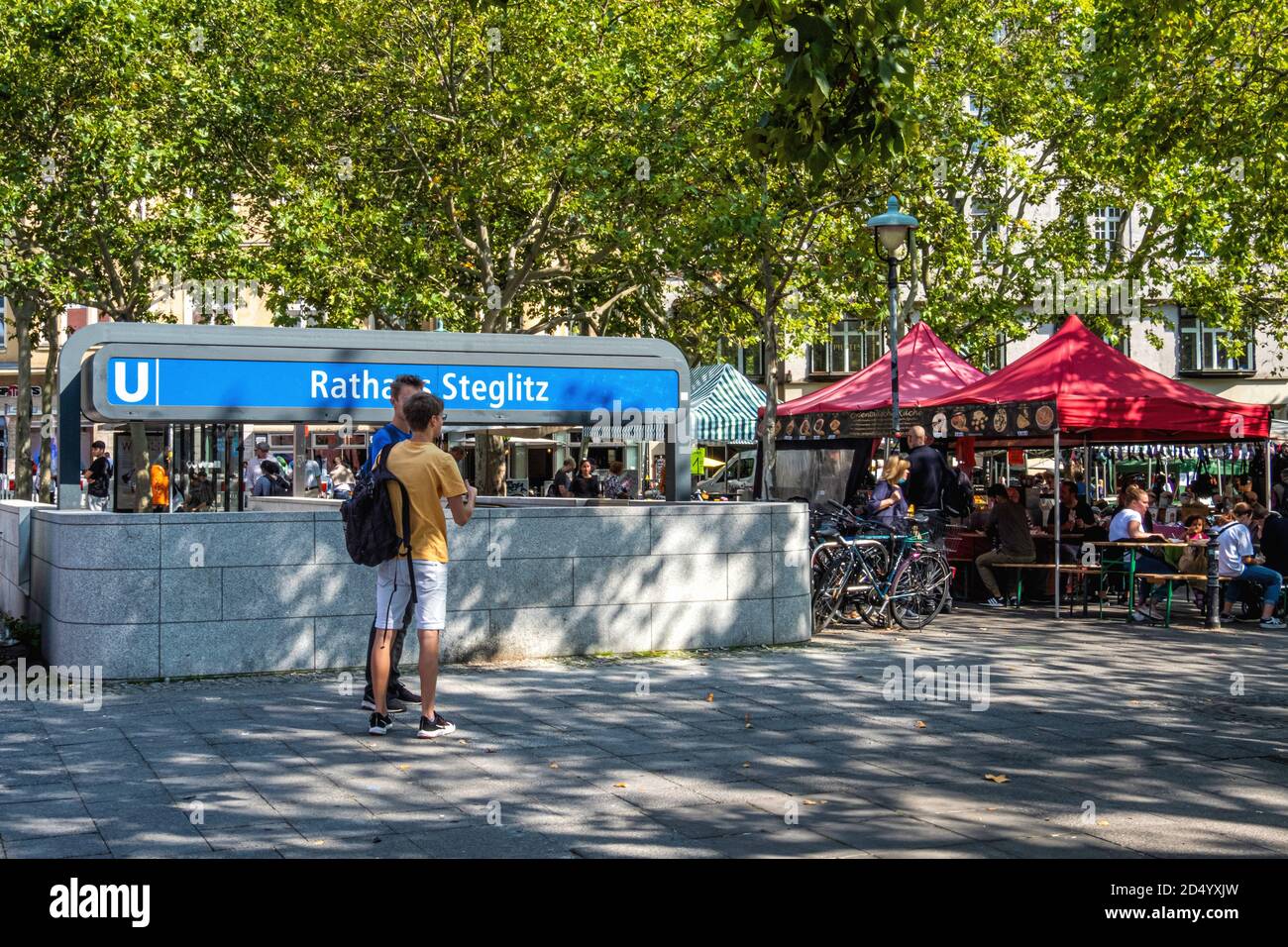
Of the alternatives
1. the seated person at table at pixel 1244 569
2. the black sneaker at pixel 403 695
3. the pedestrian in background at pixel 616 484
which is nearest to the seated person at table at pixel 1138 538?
the seated person at table at pixel 1244 569

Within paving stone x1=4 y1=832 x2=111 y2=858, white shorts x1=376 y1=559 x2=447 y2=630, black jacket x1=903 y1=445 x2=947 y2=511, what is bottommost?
paving stone x1=4 y1=832 x2=111 y2=858

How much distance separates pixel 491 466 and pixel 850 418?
11.1m

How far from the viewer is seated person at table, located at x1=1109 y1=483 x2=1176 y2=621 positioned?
13914 mm

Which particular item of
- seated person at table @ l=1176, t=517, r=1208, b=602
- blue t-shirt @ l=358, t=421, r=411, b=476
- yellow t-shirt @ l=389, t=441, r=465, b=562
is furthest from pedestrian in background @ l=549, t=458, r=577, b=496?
yellow t-shirt @ l=389, t=441, r=465, b=562

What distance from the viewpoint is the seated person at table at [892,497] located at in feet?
44.2

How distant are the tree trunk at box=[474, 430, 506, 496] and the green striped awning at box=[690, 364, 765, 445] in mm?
3863

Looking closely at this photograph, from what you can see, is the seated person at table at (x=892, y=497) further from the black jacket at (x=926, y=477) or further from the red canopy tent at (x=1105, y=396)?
the red canopy tent at (x=1105, y=396)

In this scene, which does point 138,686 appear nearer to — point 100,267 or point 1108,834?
point 1108,834

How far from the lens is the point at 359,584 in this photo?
31.0 ft

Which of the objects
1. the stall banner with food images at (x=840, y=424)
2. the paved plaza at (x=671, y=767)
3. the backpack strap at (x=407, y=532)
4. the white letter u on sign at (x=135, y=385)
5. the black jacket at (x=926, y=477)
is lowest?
the paved plaza at (x=671, y=767)

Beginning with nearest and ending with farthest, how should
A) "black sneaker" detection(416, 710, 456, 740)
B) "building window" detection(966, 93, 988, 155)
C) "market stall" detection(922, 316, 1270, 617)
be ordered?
"black sneaker" detection(416, 710, 456, 740), "market stall" detection(922, 316, 1270, 617), "building window" detection(966, 93, 988, 155)

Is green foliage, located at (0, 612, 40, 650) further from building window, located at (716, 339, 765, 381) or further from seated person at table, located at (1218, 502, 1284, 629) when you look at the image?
building window, located at (716, 339, 765, 381)

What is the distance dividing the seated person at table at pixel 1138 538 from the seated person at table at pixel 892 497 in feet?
7.88

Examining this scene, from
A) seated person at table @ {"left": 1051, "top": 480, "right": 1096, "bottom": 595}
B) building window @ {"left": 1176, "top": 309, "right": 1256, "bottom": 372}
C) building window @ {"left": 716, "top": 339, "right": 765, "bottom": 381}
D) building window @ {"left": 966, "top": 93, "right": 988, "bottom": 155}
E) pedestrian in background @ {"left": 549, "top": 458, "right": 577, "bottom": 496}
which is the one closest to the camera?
seated person at table @ {"left": 1051, "top": 480, "right": 1096, "bottom": 595}
